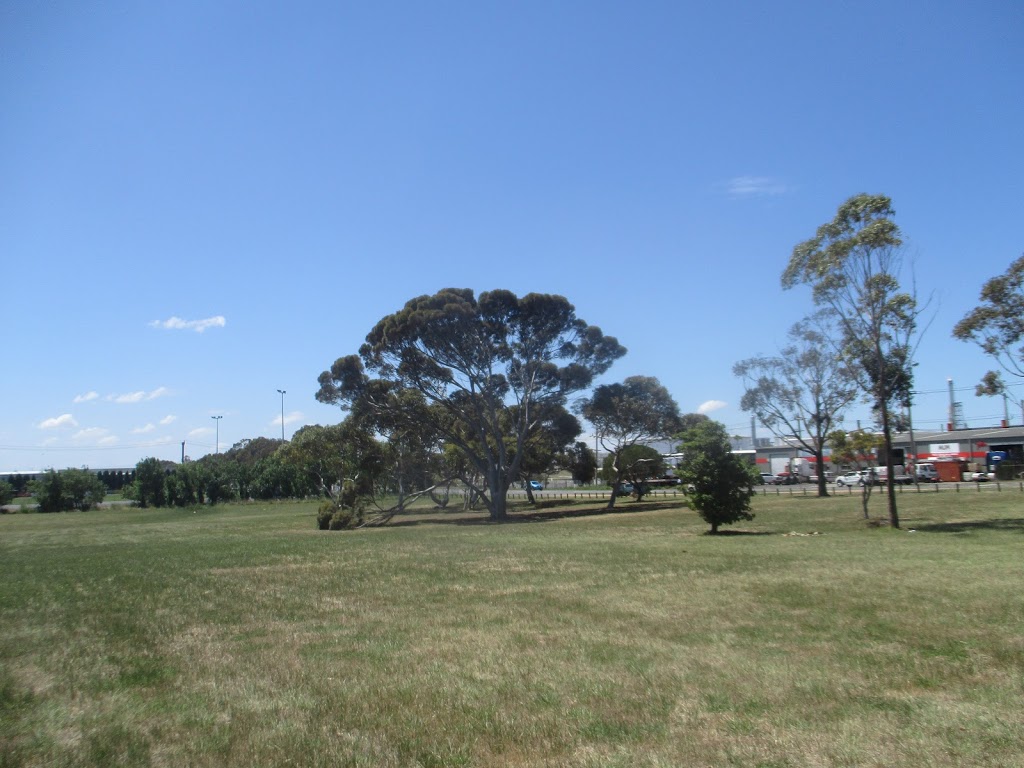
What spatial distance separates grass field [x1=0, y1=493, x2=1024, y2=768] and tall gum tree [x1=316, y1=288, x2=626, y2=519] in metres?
32.4

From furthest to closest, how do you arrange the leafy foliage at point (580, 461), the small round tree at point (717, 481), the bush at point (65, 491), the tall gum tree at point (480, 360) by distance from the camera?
1. the bush at point (65, 491)
2. the leafy foliage at point (580, 461)
3. the tall gum tree at point (480, 360)
4. the small round tree at point (717, 481)

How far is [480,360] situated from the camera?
51750 millimetres

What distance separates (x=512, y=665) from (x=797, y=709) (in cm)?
316

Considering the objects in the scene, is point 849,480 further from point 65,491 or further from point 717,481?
point 65,491

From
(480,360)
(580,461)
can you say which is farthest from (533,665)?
(580,461)

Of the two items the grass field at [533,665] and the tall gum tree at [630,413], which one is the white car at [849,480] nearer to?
the tall gum tree at [630,413]

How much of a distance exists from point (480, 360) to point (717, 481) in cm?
2529

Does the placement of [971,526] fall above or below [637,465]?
below

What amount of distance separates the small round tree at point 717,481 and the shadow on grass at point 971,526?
241 inches

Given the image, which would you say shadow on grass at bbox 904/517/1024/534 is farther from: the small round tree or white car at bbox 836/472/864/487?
white car at bbox 836/472/864/487

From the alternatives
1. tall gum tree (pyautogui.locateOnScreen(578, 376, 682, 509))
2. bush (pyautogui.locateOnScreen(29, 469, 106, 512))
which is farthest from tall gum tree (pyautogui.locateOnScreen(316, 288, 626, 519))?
bush (pyautogui.locateOnScreen(29, 469, 106, 512))

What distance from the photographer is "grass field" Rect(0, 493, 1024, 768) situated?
6.24 meters

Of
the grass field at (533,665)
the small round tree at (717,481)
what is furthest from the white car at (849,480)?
the grass field at (533,665)

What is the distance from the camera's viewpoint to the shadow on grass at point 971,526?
2592cm
